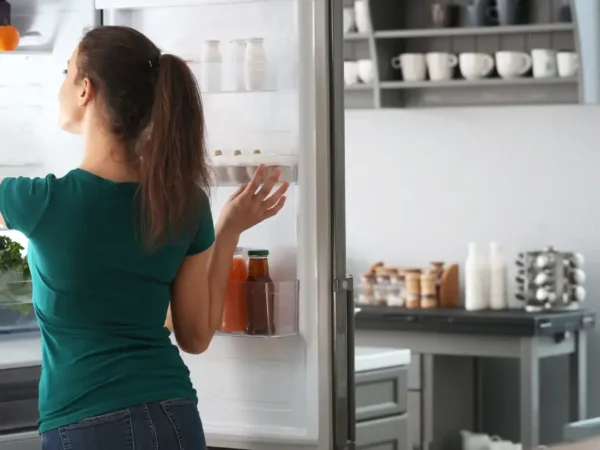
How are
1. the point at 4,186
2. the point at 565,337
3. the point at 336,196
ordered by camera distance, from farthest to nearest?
the point at 565,337
the point at 336,196
the point at 4,186

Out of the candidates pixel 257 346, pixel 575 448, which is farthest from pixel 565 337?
pixel 575 448

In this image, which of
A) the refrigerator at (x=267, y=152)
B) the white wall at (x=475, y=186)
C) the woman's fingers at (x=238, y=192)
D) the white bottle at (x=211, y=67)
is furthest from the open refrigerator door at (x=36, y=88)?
the white wall at (x=475, y=186)

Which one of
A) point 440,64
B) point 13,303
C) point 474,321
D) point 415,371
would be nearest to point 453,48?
point 440,64

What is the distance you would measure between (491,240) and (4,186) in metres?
2.86

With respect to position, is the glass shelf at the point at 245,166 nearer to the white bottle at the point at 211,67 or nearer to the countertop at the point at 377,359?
the white bottle at the point at 211,67

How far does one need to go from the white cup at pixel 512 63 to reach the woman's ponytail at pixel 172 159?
2.38 m

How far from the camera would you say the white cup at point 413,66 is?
4074mm

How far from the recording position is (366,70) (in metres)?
4.15

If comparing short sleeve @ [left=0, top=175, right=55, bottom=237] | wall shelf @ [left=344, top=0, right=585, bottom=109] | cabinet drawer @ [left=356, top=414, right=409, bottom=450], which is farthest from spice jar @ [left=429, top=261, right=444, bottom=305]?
short sleeve @ [left=0, top=175, right=55, bottom=237]

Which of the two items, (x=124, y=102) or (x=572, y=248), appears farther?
(x=572, y=248)

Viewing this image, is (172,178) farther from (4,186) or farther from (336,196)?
(336,196)

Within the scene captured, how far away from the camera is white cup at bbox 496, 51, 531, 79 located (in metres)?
3.91

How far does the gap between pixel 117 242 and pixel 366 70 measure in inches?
104

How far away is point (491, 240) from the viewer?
167 inches
